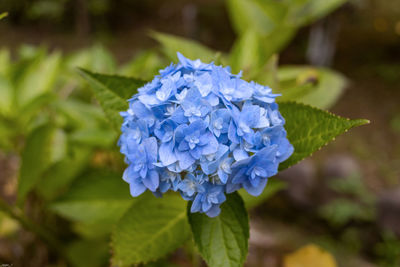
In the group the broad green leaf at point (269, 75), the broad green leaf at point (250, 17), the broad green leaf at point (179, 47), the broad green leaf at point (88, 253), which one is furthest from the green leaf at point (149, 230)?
the broad green leaf at point (250, 17)

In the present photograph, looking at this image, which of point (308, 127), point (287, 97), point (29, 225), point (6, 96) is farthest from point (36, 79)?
point (308, 127)

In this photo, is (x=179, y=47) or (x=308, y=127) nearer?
(x=308, y=127)

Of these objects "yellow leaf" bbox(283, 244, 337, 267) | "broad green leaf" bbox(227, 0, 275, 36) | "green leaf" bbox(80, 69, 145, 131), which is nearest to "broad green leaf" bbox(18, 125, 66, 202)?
"green leaf" bbox(80, 69, 145, 131)

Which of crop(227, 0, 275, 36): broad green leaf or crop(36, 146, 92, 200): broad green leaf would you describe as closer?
crop(36, 146, 92, 200): broad green leaf

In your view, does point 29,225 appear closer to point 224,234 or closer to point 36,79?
point 36,79

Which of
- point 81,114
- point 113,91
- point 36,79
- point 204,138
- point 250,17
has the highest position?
point 250,17

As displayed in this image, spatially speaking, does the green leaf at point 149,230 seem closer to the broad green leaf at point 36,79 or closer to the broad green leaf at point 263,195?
the broad green leaf at point 263,195

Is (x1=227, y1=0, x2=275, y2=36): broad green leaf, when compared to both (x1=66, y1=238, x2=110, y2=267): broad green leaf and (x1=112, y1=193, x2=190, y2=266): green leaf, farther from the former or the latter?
(x1=66, y1=238, x2=110, y2=267): broad green leaf
